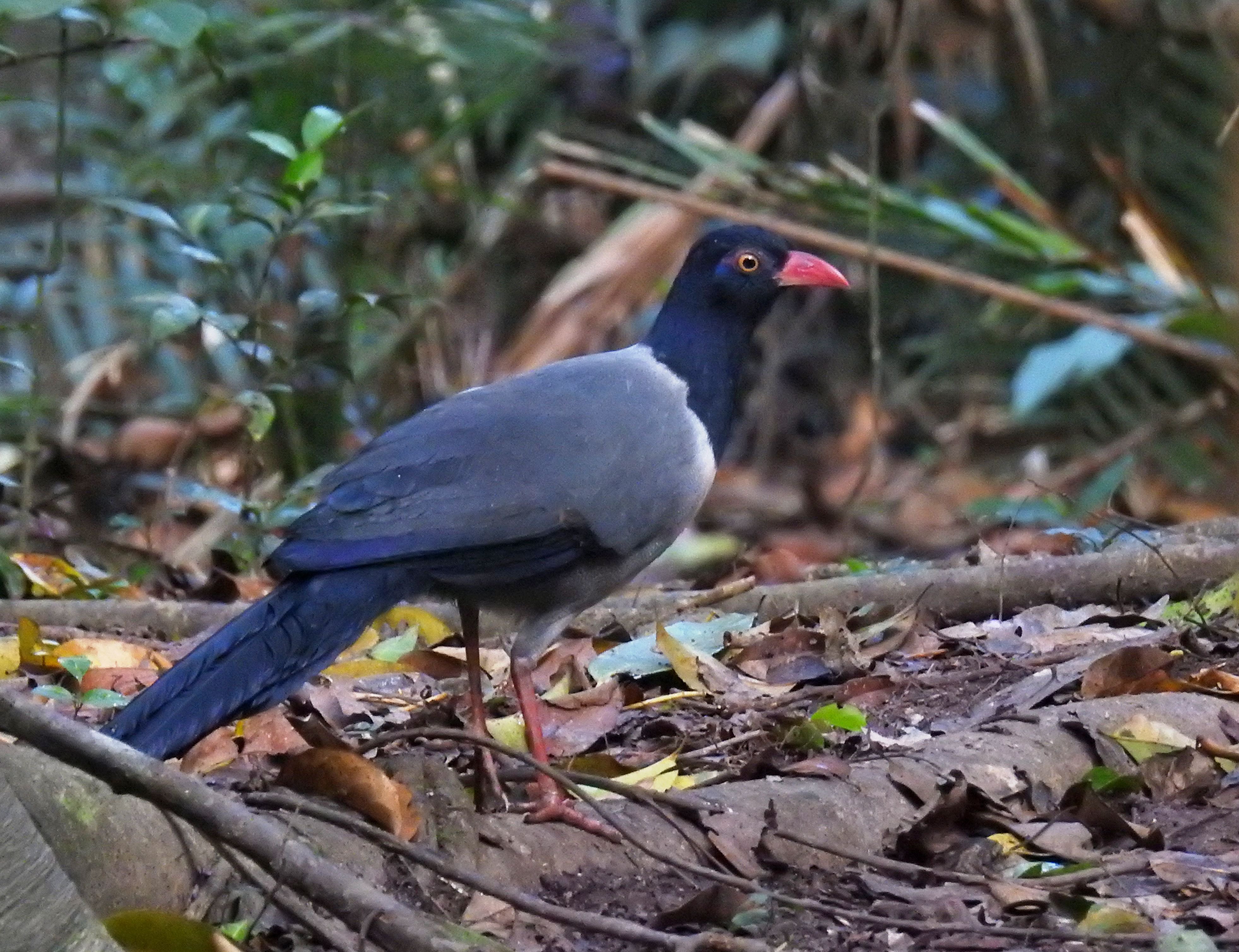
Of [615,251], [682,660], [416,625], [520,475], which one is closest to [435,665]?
[416,625]

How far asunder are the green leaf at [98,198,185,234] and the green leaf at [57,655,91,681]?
1.42 metres

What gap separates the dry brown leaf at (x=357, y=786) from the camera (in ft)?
9.43

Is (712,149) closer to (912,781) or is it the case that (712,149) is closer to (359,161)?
(359,161)

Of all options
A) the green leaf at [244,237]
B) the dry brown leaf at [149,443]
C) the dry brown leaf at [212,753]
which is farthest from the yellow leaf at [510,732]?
the dry brown leaf at [149,443]

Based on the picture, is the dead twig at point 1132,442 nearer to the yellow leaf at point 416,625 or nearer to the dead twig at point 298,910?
the yellow leaf at point 416,625

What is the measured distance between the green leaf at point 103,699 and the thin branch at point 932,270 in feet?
10.2

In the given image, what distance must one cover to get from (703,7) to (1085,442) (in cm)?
305

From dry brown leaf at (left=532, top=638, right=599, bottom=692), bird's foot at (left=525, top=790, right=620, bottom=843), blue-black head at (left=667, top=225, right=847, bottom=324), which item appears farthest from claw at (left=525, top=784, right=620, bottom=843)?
blue-black head at (left=667, top=225, right=847, bottom=324)

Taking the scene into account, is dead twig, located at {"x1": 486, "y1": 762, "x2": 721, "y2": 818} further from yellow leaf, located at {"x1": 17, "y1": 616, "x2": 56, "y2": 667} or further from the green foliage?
yellow leaf, located at {"x1": 17, "y1": 616, "x2": 56, "y2": 667}

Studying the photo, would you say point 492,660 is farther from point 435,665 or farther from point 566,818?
point 566,818

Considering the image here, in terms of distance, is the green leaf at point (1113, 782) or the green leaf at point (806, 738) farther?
the green leaf at point (806, 738)

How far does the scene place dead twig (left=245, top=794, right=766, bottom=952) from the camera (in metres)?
2.39

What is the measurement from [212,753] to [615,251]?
439cm

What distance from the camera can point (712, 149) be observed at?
7348mm
